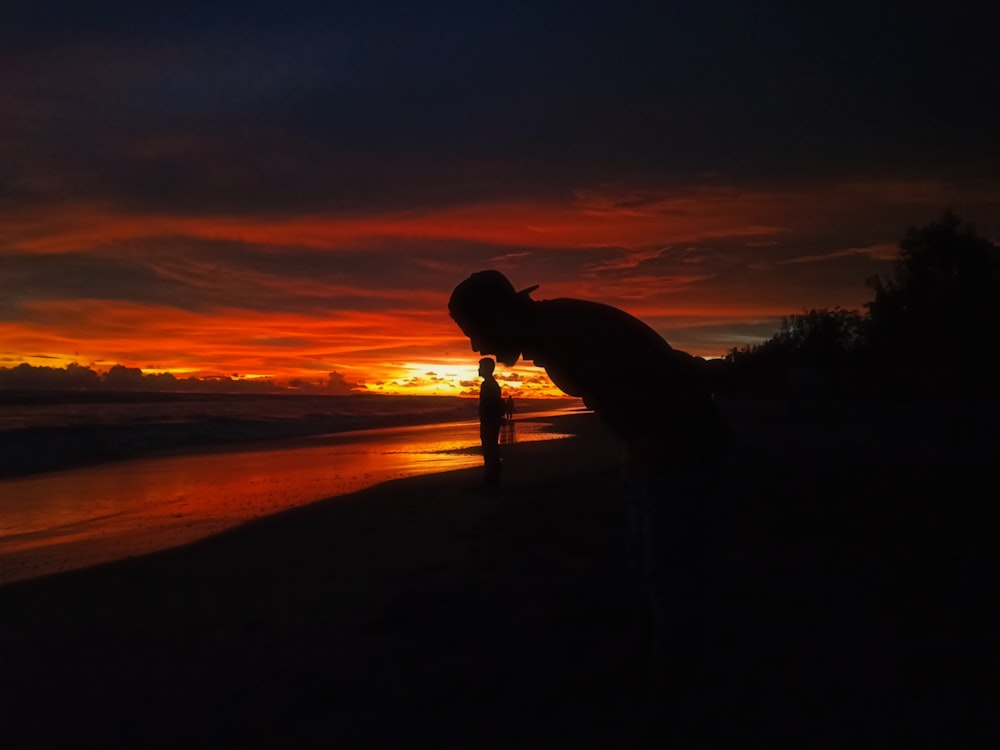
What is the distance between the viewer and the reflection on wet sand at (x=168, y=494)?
852 centimetres

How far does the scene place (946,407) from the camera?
23453mm

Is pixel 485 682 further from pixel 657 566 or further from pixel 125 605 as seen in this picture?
pixel 125 605

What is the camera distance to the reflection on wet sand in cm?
852

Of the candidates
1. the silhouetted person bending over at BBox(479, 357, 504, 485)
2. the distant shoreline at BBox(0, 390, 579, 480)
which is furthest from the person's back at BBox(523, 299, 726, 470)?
the distant shoreline at BBox(0, 390, 579, 480)

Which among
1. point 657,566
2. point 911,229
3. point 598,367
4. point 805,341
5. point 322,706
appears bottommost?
point 322,706

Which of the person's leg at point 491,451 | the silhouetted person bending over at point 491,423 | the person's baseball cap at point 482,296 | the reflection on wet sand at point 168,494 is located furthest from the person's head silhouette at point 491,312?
the person's leg at point 491,451

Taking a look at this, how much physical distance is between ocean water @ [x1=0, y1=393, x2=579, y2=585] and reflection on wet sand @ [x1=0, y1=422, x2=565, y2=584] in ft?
0.08

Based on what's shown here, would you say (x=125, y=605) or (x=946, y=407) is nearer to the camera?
(x=125, y=605)

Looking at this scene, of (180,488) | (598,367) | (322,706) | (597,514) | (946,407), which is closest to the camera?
(598,367)

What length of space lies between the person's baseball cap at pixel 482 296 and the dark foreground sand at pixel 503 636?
3.93 feet

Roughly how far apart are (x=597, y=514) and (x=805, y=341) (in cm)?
3985

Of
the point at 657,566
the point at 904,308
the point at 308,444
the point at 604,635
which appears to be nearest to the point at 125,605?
the point at 604,635

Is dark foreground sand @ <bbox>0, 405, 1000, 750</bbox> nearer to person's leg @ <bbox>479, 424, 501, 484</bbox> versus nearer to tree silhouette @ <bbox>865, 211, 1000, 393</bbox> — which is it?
person's leg @ <bbox>479, 424, 501, 484</bbox>

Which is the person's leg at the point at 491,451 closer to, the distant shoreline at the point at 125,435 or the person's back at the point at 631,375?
the person's back at the point at 631,375
